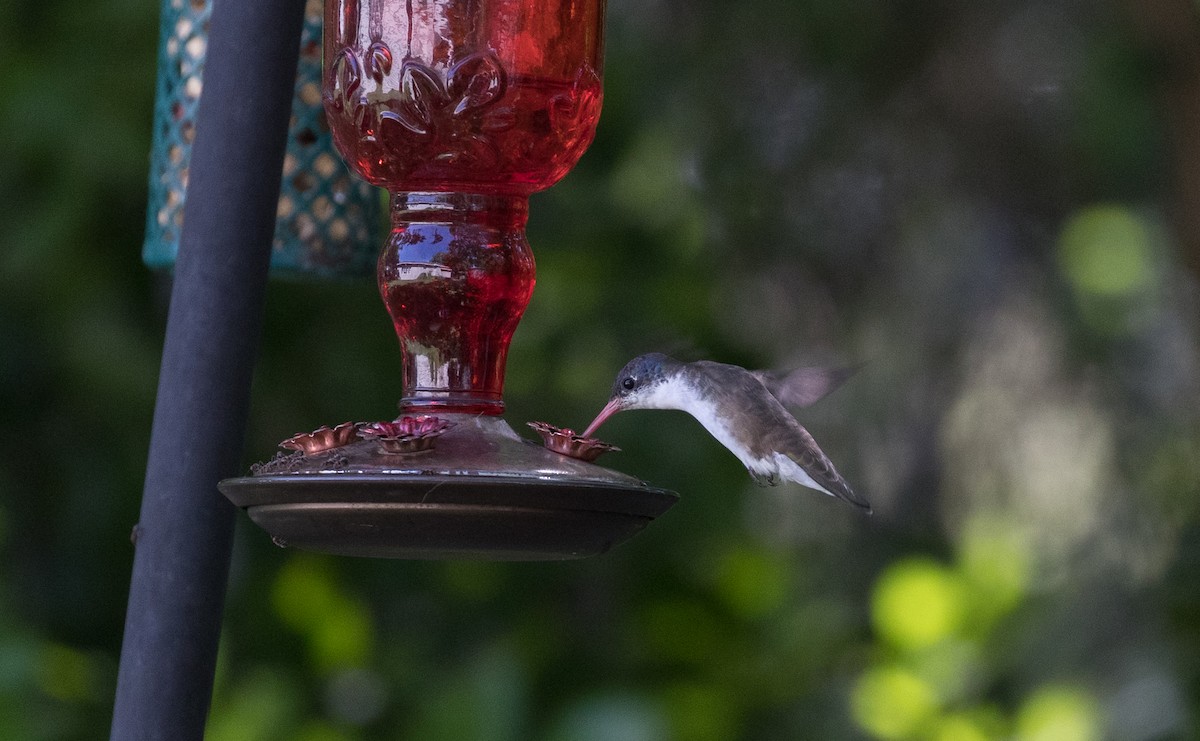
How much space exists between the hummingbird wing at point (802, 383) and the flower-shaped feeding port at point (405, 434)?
1255 mm

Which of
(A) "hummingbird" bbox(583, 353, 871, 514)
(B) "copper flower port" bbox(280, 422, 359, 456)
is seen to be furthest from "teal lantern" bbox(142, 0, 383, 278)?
(B) "copper flower port" bbox(280, 422, 359, 456)

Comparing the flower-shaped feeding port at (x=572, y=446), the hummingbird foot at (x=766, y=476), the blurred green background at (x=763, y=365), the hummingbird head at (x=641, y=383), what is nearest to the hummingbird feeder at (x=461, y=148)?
the flower-shaped feeding port at (x=572, y=446)

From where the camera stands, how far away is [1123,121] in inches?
205

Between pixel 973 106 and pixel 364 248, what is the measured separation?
3.27 m

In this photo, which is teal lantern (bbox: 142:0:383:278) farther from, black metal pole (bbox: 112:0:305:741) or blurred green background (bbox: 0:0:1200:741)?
black metal pole (bbox: 112:0:305:741)

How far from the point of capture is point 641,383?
291cm

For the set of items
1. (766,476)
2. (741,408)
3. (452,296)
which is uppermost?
(452,296)

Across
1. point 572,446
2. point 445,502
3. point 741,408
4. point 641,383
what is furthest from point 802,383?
point 445,502

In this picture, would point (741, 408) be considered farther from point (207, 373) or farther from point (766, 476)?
point (207, 373)

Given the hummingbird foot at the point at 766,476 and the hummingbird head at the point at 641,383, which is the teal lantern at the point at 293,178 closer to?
the hummingbird head at the point at 641,383

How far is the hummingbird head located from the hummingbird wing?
12.5 inches

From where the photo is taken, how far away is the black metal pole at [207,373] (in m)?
1.96

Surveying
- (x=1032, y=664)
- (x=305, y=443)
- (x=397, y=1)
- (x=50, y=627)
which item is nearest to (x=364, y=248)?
(x=397, y=1)

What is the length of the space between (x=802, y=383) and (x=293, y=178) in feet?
3.50
